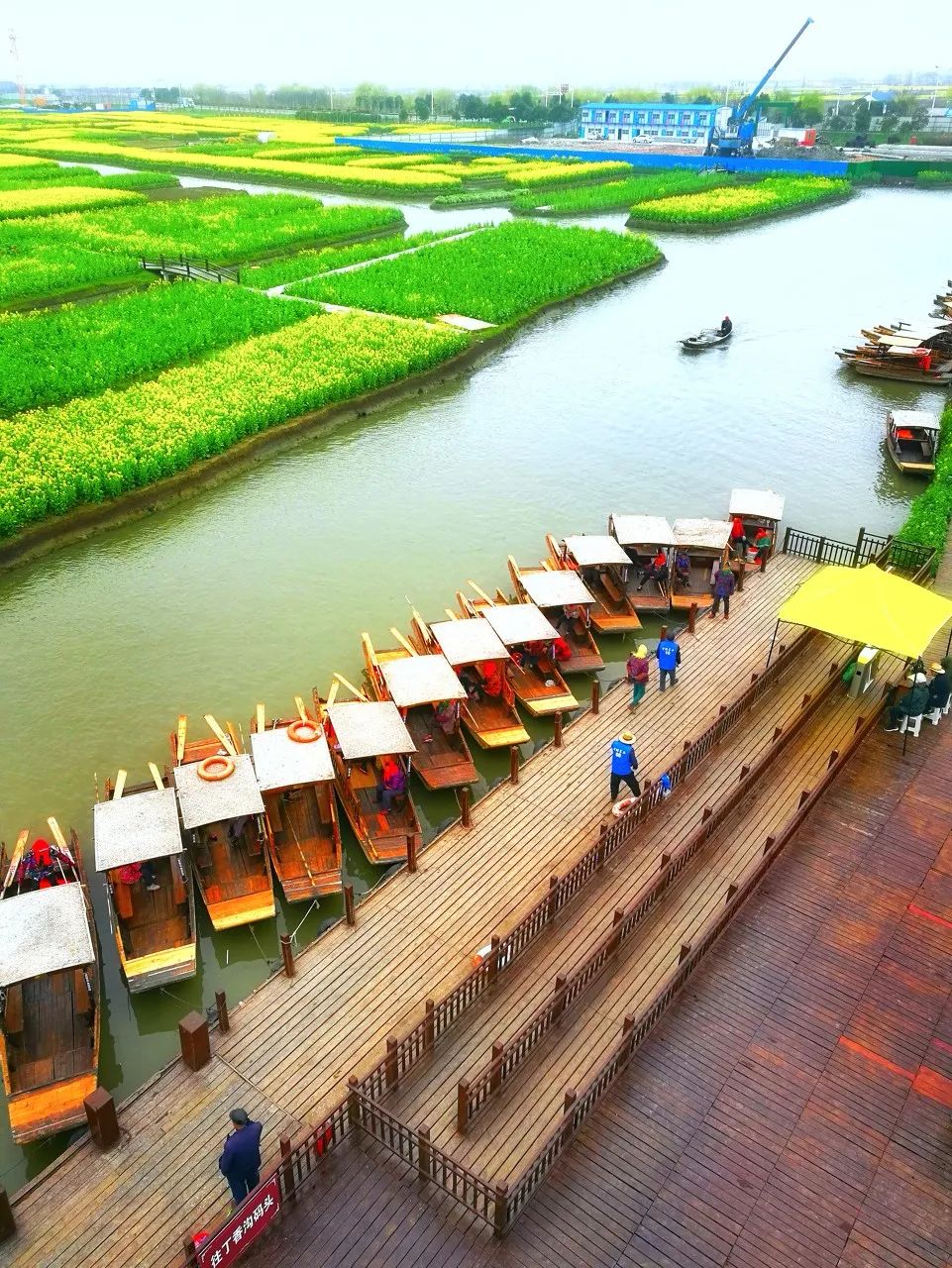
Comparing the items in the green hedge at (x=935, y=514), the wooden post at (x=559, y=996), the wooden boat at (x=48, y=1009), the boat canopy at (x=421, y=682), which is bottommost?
the wooden boat at (x=48, y=1009)

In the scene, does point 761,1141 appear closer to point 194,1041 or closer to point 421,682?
point 194,1041

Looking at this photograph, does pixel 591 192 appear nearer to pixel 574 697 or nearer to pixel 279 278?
pixel 279 278

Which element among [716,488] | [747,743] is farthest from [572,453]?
[747,743]

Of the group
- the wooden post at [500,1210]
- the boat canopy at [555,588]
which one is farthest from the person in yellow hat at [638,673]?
the wooden post at [500,1210]

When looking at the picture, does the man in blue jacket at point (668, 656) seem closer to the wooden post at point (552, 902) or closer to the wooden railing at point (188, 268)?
the wooden post at point (552, 902)

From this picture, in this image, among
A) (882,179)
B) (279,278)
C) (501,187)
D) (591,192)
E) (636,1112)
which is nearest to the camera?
(636,1112)

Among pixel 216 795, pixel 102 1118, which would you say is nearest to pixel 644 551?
pixel 216 795

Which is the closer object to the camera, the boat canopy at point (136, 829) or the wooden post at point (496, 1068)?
the wooden post at point (496, 1068)
